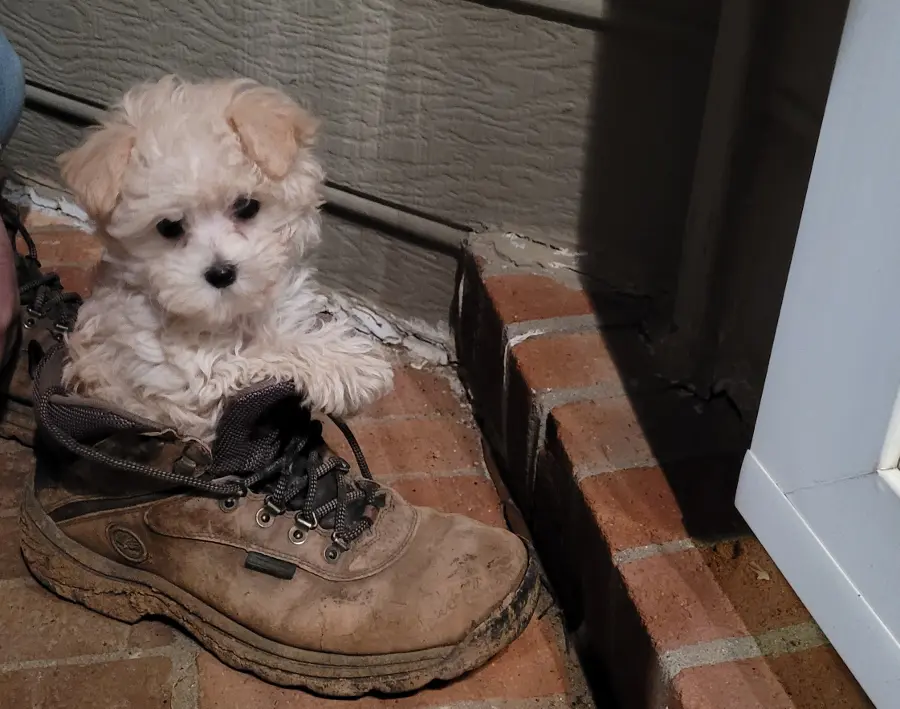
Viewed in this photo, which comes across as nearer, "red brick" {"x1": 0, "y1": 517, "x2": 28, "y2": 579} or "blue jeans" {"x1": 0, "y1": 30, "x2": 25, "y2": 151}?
"red brick" {"x1": 0, "y1": 517, "x2": 28, "y2": 579}

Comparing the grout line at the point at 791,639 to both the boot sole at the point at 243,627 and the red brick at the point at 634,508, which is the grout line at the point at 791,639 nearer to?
the red brick at the point at 634,508

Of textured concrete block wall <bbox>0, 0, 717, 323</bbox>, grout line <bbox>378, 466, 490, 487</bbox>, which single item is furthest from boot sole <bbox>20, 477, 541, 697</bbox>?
textured concrete block wall <bbox>0, 0, 717, 323</bbox>

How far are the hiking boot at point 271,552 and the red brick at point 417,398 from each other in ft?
1.04

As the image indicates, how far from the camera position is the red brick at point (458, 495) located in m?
1.05

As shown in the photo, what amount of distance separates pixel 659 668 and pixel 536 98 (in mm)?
635

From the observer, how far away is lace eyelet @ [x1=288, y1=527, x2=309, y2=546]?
836 mm

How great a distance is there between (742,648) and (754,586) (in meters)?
0.07

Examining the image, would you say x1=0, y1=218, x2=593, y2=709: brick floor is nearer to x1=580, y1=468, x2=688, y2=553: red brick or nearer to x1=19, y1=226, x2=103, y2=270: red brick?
x1=580, y1=468, x2=688, y2=553: red brick

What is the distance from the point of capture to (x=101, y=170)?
2.39ft

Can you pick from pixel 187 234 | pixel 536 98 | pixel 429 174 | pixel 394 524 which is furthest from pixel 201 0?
pixel 394 524

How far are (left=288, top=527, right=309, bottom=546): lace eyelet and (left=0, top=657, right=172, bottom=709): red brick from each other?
0.17 metres

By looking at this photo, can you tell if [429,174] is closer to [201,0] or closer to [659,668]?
[201,0]

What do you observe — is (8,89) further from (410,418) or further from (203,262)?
(410,418)

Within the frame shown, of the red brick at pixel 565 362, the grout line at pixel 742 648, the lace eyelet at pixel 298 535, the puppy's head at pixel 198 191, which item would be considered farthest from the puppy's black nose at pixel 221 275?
the grout line at pixel 742 648
